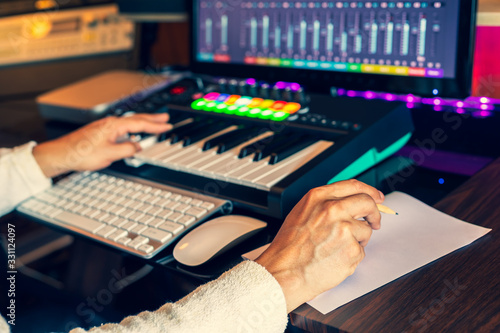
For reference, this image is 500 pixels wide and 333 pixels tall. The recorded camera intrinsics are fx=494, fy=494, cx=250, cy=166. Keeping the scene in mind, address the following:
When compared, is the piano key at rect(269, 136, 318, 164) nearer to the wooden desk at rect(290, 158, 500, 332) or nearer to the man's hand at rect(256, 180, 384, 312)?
the man's hand at rect(256, 180, 384, 312)

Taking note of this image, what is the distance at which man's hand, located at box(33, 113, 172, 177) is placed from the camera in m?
0.93

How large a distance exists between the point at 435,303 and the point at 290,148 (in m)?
0.37

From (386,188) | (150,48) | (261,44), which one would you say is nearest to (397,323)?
(386,188)

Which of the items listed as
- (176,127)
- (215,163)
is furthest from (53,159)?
(215,163)

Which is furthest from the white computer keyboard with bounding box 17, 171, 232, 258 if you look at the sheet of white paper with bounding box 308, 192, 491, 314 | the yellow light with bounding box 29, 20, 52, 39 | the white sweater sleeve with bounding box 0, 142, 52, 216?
the yellow light with bounding box 29, 20, 52, 39

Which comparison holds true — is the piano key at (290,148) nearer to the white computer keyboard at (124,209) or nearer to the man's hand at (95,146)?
the white computer keyboard at (124,209)

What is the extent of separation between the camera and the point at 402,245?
62 cm

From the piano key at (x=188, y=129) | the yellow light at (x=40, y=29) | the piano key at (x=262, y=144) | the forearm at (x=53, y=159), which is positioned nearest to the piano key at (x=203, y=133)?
the piano key at (x=188, y=129)

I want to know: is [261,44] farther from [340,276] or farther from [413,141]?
[340,276]

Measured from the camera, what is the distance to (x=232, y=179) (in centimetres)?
77

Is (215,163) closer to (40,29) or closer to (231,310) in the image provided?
(231,310)

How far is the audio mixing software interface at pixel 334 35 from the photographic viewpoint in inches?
34.1

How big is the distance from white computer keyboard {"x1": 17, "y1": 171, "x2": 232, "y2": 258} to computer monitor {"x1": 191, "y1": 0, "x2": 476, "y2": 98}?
403 millimetres

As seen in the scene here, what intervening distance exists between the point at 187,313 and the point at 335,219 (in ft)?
0.66
